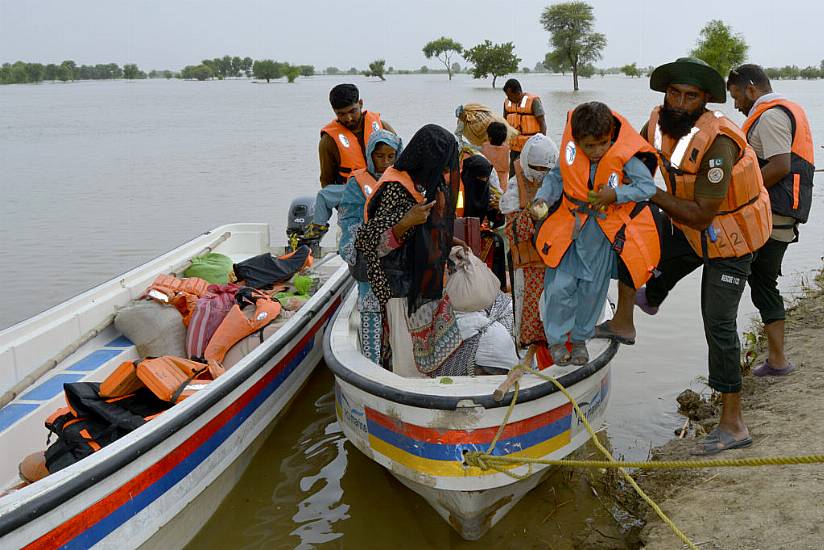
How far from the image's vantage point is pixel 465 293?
3875mm

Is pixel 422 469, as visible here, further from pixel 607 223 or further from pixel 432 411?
pixel 607 223

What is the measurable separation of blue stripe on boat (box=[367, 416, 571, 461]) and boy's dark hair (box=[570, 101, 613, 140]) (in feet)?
4.62

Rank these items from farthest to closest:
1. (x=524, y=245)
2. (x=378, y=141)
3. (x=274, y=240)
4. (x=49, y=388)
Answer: (x=274, y=240) → (x=49, y=388) → (x=378, y=141) → (x=524, y=245)

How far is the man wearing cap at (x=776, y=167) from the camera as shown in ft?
13.3

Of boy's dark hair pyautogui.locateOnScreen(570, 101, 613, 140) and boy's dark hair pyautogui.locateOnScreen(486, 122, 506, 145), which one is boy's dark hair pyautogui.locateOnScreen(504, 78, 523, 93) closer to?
boy's dark hair pyautogui.locateOnScreen(486, 122, 506, 145)

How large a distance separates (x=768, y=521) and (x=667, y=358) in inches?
125

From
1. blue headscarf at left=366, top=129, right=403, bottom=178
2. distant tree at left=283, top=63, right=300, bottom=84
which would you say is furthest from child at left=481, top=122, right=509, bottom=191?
distant tree at left=283, top=63, right=300, bottom=84

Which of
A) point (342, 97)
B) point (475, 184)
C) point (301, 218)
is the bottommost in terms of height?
point (301, 218)

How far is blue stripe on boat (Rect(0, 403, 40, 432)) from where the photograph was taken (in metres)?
3.86

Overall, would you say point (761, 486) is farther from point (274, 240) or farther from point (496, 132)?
point (274, 240)

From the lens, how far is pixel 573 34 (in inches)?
2778

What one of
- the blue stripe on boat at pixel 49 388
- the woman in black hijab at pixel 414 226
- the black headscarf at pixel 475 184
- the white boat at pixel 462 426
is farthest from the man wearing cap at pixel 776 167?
the blue stripe on boat at pixel 49 388

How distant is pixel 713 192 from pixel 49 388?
12.8 ft

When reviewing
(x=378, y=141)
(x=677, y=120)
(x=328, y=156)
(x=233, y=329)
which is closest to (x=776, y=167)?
(x=677, y=120)
